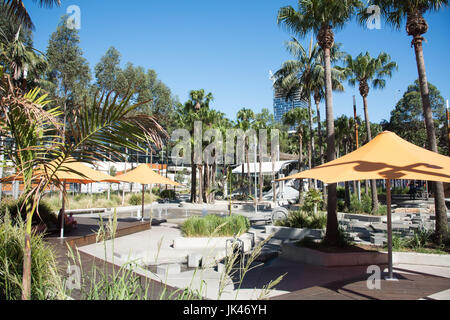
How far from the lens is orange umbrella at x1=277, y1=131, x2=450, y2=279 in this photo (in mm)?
4590

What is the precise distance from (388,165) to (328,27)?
274 inches

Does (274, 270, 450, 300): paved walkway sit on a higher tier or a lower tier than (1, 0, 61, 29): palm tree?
lower

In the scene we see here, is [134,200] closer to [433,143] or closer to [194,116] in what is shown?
[194,116]

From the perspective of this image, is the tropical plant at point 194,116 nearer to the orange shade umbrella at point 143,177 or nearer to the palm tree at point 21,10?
the orange shade umbrella at point 143,177

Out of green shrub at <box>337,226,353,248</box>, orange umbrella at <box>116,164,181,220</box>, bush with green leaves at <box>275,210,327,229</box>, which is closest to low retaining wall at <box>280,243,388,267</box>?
green shrub at <box>337,226,353,248</box>

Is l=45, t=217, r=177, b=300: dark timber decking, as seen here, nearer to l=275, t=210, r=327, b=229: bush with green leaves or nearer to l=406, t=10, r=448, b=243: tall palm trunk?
l=275, t=210, r=327, b=229: bush with green leaves

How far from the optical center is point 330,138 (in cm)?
901

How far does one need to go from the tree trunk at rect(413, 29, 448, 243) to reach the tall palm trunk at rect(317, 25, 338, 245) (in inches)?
111

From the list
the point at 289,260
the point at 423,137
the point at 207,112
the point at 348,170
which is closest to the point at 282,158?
the point at 423,137

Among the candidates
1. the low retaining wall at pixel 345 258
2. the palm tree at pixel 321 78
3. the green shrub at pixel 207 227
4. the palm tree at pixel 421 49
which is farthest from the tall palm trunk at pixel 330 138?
the palm tree at pixel 321 78

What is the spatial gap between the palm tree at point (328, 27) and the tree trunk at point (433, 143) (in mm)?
2536

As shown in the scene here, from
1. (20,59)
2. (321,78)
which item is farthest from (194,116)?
(20,59)

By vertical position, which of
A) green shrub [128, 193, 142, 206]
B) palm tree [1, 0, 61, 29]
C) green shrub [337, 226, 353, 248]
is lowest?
green shrub [337, 226, 353, 248]

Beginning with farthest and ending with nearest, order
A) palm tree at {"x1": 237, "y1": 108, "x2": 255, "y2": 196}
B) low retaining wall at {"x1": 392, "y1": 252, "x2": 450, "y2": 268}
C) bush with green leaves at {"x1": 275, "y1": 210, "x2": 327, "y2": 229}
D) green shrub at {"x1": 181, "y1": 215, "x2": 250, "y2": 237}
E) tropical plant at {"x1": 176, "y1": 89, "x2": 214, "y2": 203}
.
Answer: palm tree at {"x1": 237, "y1": 108, "x2": 255, "y2": 196} → tropical plant at {"x1": 176, "y1": 89, "x2": 214, "y2": 203} → bush with green leaves at {"x1": 275, "y1": 210, "x2": 327, "y2": 229} → green shrub at {"x1": 181, "y1": 215, "x2": 250, "y2": 237} → low retaining wall at {"x1": 392, "y1": 252, "x2": 450, "y2": 268}
